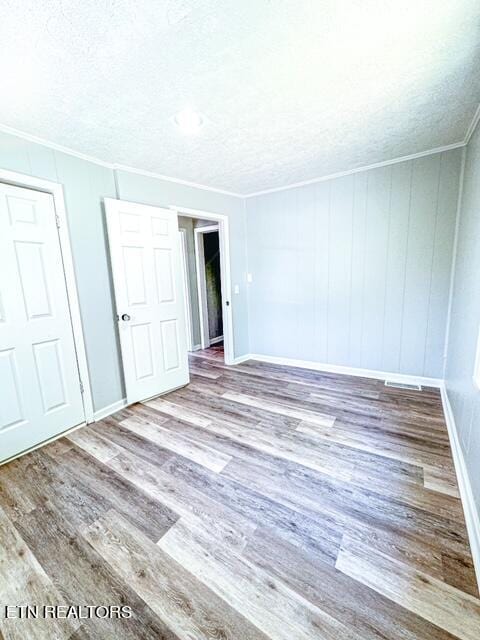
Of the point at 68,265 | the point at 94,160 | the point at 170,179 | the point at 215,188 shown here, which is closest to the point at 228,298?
the point at 215,188

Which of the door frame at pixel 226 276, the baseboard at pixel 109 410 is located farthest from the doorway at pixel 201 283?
the baseboard at pixel 109 410

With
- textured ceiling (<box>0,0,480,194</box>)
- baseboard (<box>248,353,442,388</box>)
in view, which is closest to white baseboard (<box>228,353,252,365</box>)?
baseboard (<box>248,353,442,388</box>)

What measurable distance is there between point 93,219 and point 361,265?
289cm

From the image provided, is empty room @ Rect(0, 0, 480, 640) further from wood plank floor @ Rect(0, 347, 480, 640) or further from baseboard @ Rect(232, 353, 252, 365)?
baseboard @ Rect(232, 353, 252, 365)

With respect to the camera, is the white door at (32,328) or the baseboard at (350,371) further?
the baseboard at (350,371)

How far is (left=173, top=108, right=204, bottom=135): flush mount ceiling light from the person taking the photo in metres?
1.75

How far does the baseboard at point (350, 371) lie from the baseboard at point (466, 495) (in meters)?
0.76

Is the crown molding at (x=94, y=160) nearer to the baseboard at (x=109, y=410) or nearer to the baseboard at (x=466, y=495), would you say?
the baseboard at (x=109, y=410)

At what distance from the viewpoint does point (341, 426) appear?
89.5 inches

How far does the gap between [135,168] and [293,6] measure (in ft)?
6.57

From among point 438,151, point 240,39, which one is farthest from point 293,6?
point 438,151

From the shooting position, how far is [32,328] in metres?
2.06

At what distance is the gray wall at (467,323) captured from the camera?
Result: 1513mm

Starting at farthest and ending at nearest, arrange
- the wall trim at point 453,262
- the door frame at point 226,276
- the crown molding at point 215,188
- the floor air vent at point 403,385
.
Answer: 1. the door frame at point 226,276
2. the floor air vent at point 403,385
3. the wall trim at point 453,262
4. the crown molding at point 215,188
